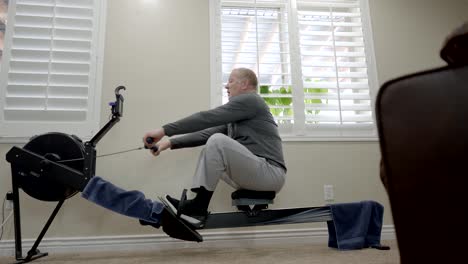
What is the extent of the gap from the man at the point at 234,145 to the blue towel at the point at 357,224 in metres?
0.42

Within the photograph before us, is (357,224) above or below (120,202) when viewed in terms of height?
below

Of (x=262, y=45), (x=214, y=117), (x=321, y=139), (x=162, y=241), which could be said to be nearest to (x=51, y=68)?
(x=214, y=117)

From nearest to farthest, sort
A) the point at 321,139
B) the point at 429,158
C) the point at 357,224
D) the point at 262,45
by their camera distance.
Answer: the point at 429,158 → the point at 357,224 → the point at 321,139 → the point at 262,45

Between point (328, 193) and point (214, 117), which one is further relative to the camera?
point (328, 193)

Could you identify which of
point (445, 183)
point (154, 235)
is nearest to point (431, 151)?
point (445, 183)

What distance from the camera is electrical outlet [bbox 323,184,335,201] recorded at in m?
2.38

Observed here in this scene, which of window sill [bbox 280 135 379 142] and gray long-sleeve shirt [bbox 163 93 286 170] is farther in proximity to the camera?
window sill [bbox 280 135 379 142]

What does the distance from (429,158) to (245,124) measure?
143cm

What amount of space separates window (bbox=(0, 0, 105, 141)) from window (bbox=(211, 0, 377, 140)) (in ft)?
3.08

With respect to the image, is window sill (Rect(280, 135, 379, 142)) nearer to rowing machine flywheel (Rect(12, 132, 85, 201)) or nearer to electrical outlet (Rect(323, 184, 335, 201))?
Result: electrical outlet (Rect(323, 184, 335, 201))

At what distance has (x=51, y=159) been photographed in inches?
69.9

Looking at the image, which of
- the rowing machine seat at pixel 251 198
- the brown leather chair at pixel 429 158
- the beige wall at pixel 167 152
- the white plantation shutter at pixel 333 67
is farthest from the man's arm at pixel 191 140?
Result: the brown leather chair at pixel 429 158

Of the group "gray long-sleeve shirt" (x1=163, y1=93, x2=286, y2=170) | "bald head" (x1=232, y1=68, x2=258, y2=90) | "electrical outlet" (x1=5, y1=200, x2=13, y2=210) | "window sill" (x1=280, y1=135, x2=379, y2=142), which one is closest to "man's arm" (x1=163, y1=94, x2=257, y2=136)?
"gray long-sleeve shirt" (x1=163, y1=93, x2=286, y2=170)

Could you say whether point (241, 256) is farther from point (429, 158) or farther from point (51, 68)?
point (51, 68)
